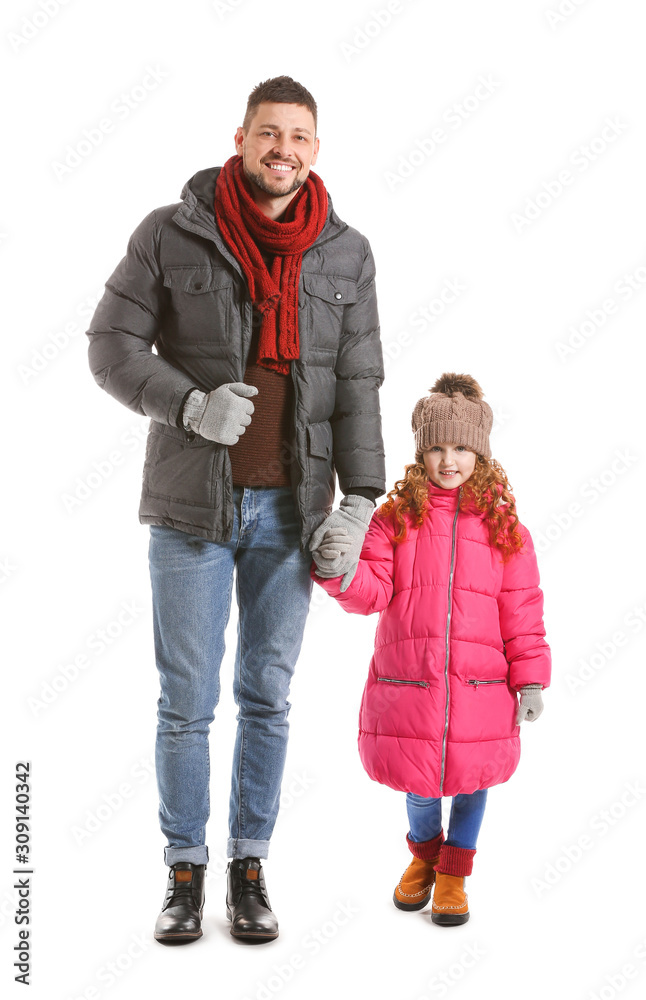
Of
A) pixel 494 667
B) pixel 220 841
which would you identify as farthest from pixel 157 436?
pixel 220 841

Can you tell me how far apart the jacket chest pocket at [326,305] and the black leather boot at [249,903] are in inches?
48.7

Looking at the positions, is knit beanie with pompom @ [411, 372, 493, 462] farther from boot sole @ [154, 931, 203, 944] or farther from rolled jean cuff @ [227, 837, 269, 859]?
boot sole @ [154, 931, 203, 944]

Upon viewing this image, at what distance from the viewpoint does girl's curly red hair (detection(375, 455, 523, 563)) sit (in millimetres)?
2484

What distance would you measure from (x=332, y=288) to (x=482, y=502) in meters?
0.62

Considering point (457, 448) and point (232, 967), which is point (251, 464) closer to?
point (457, 448)

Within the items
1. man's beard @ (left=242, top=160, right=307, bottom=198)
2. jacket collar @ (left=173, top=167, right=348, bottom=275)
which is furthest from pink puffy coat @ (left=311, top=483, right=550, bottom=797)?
man's beard @ (left=242, top=160, right=307, bottom=198)

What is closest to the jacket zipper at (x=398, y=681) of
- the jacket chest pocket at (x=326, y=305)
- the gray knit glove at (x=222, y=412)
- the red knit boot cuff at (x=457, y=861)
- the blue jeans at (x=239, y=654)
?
the blue jeans at (x=239, y=654)

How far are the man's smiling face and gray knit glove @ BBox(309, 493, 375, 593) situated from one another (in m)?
0.72

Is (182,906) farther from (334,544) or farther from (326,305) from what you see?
(326,305)

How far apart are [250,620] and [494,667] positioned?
0.59 meters

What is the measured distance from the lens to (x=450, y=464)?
8.16ft

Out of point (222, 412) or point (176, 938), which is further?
point (176, 938)

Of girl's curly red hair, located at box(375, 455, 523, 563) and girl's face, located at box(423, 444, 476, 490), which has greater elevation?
girl's face, located at box(423, 444, 476, 490)

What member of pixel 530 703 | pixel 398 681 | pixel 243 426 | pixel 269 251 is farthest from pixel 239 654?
pixel 269 251
